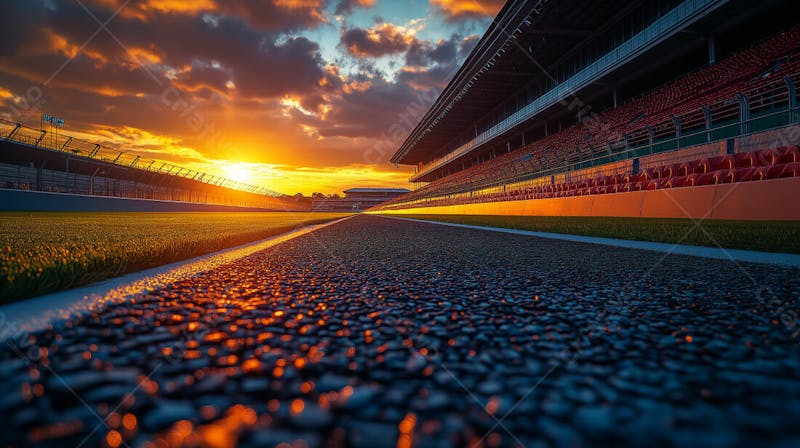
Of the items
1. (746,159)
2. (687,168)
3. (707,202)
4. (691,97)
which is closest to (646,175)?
(687,168)

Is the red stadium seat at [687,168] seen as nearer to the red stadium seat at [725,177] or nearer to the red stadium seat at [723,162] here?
the red stadium seat at [723,162]

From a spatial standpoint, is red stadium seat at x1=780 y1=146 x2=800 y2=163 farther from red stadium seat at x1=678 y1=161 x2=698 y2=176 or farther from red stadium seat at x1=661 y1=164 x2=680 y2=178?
red stadium seat at x1=661 y1=164 x2=680 y2=178

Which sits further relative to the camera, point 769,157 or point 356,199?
point 356,199

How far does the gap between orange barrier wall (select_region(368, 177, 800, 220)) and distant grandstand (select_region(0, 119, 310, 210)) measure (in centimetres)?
2858

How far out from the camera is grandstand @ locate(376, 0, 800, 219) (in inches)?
329

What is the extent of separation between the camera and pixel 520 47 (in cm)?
2600

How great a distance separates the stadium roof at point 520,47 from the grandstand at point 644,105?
0.36 ft

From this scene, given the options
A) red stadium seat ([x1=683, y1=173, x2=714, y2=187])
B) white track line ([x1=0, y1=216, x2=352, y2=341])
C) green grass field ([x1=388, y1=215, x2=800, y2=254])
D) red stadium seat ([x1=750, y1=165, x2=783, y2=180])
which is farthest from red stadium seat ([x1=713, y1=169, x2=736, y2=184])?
white track line ([x1=0, y1=216, x2=352, y2=341])

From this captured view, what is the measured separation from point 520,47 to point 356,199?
9696 centimetres

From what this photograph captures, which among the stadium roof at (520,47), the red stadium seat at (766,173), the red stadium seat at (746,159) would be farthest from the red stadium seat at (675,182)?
the stadium roof at (520,47)

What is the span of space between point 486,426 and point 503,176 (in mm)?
25416

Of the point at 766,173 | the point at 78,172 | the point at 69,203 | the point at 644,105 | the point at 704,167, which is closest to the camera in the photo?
the point at 766,173

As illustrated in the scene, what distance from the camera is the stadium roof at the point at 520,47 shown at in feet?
71.4

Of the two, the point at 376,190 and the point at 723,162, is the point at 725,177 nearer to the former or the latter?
the point at 723,162
